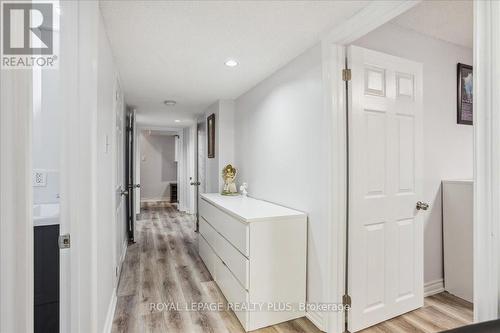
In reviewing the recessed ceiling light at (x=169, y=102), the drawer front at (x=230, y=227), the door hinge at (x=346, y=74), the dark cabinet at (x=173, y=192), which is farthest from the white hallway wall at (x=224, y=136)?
the dark cabinet at (x=173, y=192)

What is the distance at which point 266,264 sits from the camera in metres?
2.08

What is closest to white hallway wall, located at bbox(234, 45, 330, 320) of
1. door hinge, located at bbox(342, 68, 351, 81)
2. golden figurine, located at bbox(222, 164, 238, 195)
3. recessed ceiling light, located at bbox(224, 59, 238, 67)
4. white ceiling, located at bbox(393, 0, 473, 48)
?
door hinge, located at bbox(342, 68, 351, 81)

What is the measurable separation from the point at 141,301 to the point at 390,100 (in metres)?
2.74

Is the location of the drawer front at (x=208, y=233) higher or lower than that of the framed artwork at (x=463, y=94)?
lower

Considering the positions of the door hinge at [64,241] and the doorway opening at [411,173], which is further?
the doorway opening at [411,173]

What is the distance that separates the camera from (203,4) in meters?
1.62

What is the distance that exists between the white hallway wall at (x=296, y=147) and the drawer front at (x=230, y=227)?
0.54 meters

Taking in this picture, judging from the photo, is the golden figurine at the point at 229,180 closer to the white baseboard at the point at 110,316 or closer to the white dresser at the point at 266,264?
the white dresser at the point at 266,264

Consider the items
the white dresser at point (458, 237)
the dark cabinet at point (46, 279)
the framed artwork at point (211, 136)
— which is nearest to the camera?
the dark cabinet at point (46, 279)

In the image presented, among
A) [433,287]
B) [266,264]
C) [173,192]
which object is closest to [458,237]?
[433,287]

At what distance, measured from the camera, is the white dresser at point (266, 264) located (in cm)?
204

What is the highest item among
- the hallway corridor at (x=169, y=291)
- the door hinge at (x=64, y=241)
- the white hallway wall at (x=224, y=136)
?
the white hallway wall at (x=224, y=136)

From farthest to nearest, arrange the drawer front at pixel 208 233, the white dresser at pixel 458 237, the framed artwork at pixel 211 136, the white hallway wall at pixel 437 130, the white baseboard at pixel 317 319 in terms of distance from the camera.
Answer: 1. the framed artwork at pixel 211 136
2. the drawer front at pixel 208 233
3. the white hallway wall at pixel 437 130
4. the white dresser at pixel 458 237
5. the white baseboard at pixel 317 319

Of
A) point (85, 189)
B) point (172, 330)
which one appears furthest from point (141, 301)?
point (85, 189)
